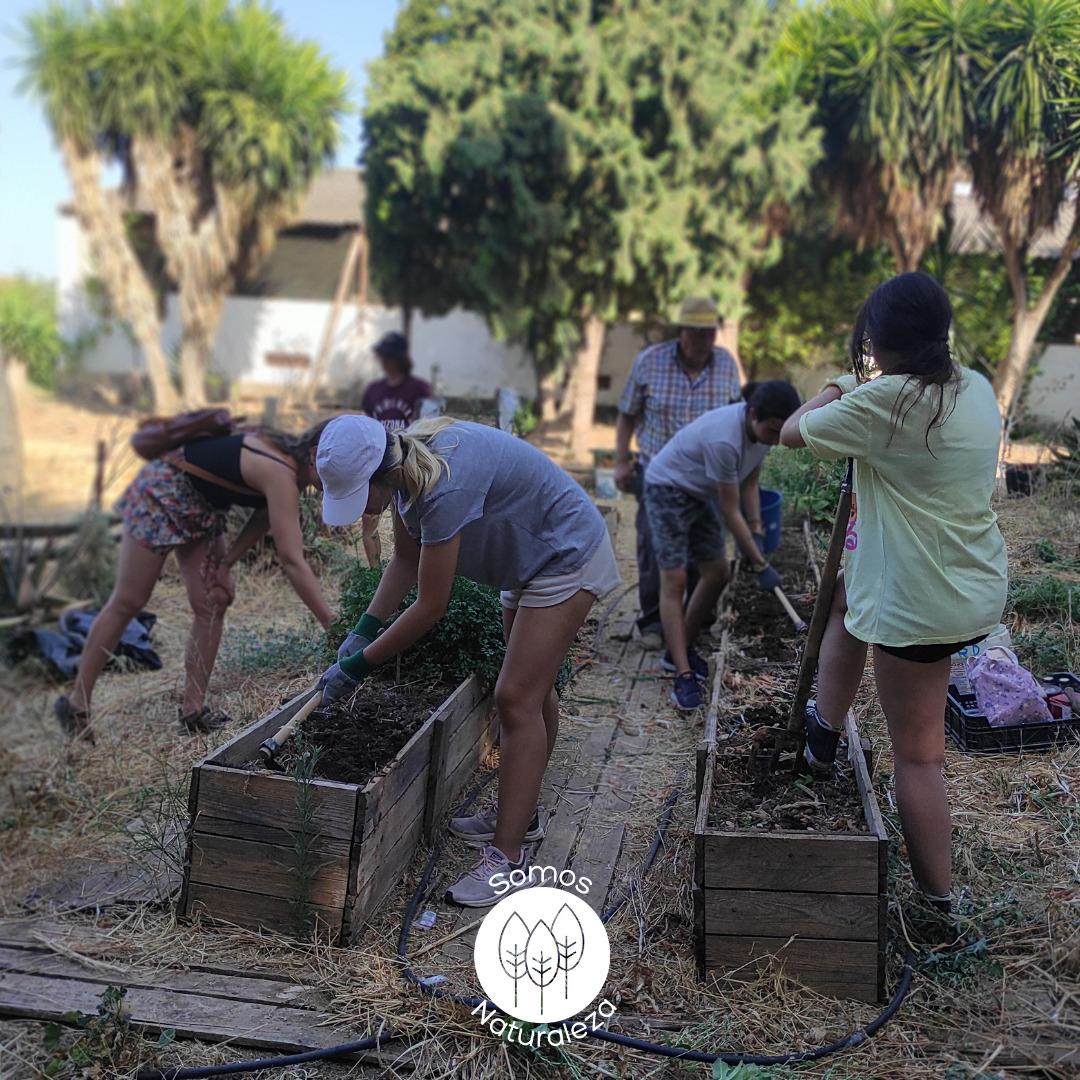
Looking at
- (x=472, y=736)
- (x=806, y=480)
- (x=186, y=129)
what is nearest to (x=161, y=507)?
→ (x=472, y=736)

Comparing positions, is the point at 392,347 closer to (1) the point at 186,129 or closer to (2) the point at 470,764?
(2) the point at 470,764

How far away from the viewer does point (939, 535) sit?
2.50 m

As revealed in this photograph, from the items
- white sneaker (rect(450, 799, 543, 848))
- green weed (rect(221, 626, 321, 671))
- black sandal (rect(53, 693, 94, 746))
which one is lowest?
black sandal (rect(53, 693, 94, 746))

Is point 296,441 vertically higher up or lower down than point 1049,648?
higher up

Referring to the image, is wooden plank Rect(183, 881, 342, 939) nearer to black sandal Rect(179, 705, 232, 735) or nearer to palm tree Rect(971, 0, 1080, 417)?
black sandal Rect(179, 705, 232, 735)

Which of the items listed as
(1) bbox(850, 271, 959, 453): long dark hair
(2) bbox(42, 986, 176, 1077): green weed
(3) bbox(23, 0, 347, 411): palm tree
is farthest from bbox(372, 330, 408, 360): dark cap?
(3) bbox(23, 0, 347, 411): palm tree

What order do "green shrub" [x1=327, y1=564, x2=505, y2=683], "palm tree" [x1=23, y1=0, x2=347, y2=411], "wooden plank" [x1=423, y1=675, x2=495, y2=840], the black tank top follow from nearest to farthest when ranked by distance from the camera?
"wooden plank" [x1=423, y1=675, x2=495, y2=840]
"green shrub" [x1=327, y1=564, x2=505, y2=683]
the black tank top
"palm tree" [x1=23, y1=0, x2=347, y2=411]

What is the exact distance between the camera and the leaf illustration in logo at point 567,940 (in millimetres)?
2635

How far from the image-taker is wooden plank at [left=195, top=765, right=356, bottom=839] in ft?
9.23

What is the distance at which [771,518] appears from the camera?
19.5ft

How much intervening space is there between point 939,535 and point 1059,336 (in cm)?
297

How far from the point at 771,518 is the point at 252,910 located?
390 cm

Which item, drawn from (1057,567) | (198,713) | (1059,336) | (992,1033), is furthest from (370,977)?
(1059,336)

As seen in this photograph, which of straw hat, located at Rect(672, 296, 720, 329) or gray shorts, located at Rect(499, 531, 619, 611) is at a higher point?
straw hat, located at Rect(672, 296, 720, 329)
